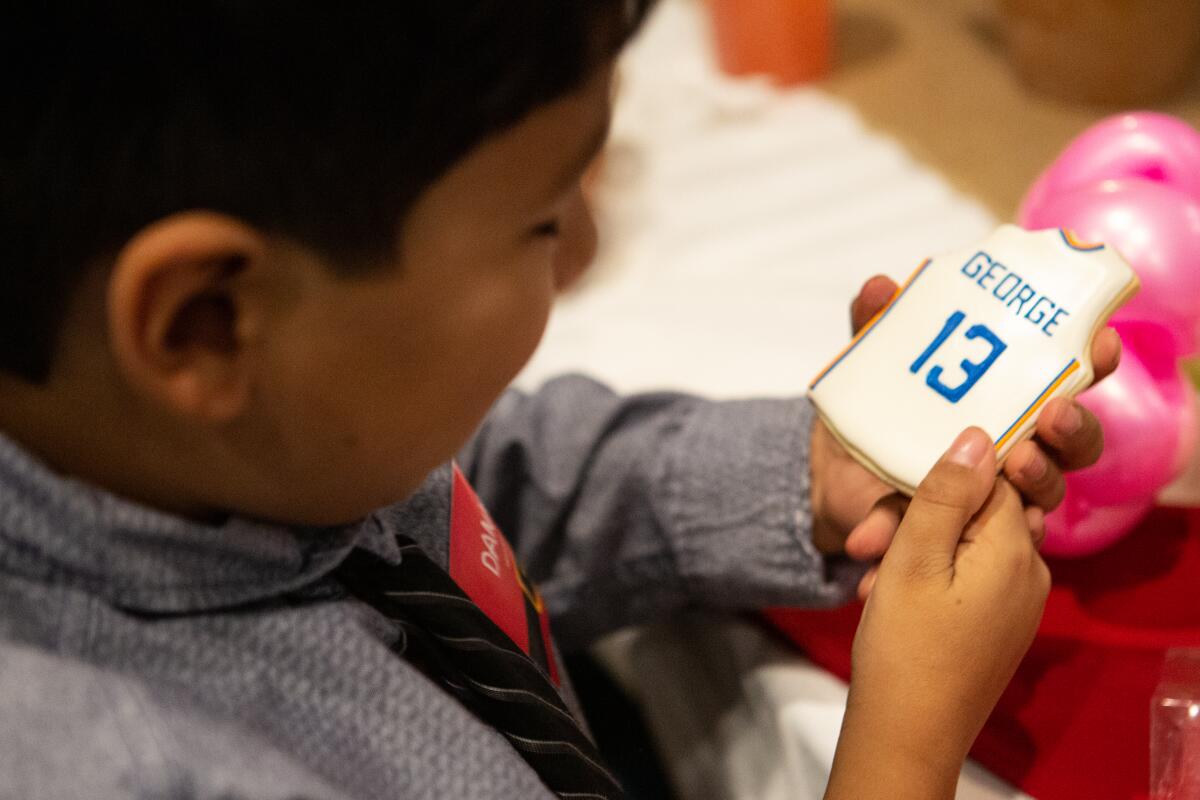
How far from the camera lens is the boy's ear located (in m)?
0.28

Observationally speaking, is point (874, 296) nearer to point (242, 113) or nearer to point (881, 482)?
point (881, 482)

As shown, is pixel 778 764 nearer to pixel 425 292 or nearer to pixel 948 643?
pixel 948 643

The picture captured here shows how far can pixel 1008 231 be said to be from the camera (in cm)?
46

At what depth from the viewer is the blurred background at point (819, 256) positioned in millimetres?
493

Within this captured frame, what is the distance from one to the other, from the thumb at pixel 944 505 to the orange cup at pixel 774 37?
2.18 feet

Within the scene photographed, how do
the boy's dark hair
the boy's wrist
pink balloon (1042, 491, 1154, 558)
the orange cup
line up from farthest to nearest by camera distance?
1. the orange cup
2. pink balloon (1042, 491, 1154, 558)
3. the boy's wrist
4. the boy's dark hair

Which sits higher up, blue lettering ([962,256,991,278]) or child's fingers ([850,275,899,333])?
blue lettering ([962,256,991,278])

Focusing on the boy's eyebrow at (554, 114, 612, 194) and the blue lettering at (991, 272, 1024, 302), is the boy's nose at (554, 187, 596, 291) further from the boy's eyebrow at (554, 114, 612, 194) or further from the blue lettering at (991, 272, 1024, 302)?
the blue lettering at (991, 272, 1024, 302)

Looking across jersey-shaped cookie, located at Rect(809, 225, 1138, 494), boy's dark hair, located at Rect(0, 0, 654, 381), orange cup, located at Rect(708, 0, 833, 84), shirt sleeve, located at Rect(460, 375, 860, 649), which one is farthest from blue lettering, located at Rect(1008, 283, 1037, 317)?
orange cup, located at Rect(708, 0, 833, 84)

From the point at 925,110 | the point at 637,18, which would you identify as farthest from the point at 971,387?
the point at 925,110

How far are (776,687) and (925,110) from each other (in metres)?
0.61

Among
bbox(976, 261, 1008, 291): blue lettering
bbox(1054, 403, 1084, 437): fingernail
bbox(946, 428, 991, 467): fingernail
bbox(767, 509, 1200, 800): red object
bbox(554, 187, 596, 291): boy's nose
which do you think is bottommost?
bbox(767, 509, 1200, 800): red object

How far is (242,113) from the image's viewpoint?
27 cm

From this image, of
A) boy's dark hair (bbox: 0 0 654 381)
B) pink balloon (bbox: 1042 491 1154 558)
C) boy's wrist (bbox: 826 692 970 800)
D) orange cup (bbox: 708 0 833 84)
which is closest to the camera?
boy's dark hair (bbox: 0 0 654 381)
